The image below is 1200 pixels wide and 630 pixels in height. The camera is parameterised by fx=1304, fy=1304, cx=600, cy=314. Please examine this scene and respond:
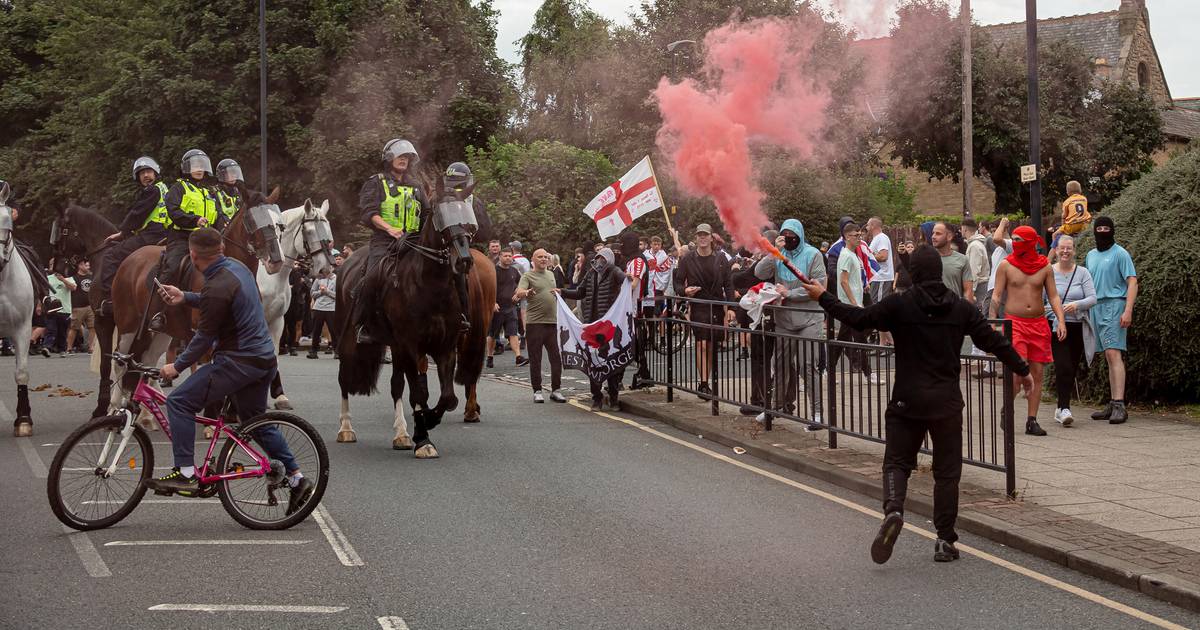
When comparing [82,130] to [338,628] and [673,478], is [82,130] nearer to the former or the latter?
[673,478]

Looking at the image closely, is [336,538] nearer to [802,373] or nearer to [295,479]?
[295,479]

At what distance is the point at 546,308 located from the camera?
16.6 meters

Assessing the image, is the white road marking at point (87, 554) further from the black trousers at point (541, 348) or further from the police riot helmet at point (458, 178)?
the black trousers at point (541, 348)

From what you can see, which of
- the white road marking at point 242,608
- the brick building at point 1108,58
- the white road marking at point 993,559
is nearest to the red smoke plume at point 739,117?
the white road marking at point 993,559

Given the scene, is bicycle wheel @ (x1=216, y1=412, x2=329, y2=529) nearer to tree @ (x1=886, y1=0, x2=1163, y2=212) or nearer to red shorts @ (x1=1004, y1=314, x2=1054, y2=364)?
red shorts @ (x1=1004, y1=314, x2=1054, y2=364)

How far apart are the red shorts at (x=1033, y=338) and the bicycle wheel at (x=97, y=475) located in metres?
8.00

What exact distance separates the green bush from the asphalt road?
4.86m

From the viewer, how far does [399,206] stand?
12.1 meters

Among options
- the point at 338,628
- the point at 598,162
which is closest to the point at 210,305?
the point at 338,628

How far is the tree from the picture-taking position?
41.8 metres

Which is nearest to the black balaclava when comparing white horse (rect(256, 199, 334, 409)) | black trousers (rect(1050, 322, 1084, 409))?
black trousers (rect(1050, 322, 1084, 409))

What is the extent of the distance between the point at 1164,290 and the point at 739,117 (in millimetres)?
14599

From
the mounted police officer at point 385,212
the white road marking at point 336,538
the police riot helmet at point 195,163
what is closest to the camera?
the white road marking at point 336,538

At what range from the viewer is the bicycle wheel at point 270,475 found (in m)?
8.24
